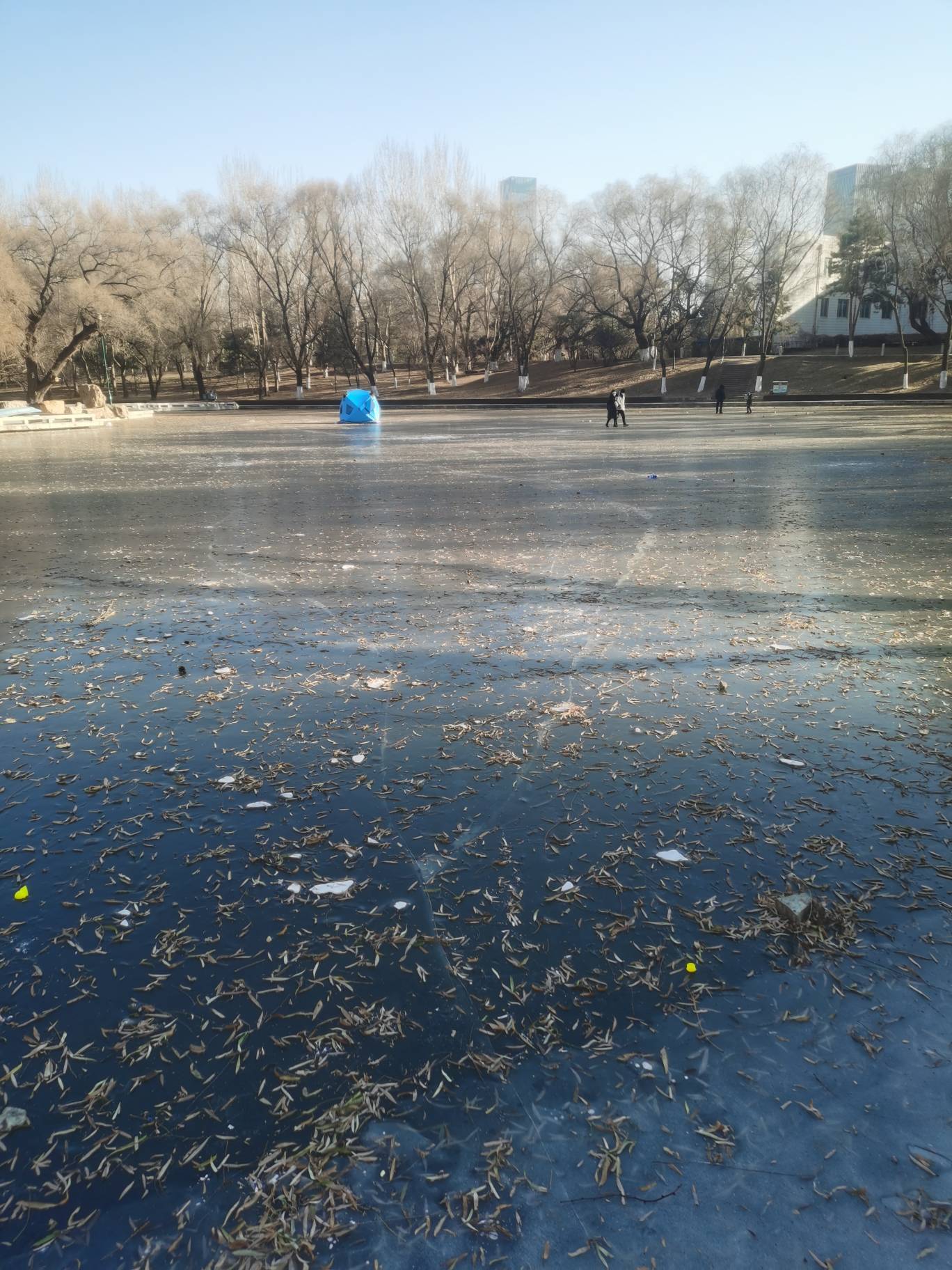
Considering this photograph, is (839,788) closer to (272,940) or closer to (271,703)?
(272,940)

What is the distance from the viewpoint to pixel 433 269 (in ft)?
227

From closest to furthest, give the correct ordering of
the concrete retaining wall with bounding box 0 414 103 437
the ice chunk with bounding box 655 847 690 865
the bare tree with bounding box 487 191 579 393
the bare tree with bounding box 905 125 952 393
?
the ice chunk with bounding box 655 847 690 865, the concrete retaining wall with bounding box 0 414 103 437, the bare tree with bounding box 905 125 952 393, the bare tree with bounding box 487 191 579 393

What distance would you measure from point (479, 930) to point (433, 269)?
241ft

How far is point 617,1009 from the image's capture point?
9.21ft

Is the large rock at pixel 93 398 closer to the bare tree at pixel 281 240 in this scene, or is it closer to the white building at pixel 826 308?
the bare tree at pixel 281 240

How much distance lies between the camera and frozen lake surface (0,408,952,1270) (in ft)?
7.15

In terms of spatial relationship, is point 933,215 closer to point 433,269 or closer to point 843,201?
point 843,201

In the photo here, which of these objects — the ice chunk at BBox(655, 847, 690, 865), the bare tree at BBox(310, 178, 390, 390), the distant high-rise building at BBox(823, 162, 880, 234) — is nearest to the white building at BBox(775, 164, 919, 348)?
the distant high-rise building at BBox(823, 162, 880, 234)

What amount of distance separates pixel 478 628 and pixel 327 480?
1250 centimetres

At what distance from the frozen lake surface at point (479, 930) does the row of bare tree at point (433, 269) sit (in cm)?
5010

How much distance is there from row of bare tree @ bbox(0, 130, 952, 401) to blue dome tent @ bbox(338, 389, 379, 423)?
65.6ft

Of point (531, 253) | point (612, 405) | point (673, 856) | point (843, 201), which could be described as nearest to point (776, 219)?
point (843, 201)

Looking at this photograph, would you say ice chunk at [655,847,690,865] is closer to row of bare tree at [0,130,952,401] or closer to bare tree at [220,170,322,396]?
row of bare tree at [0,130,952,401]

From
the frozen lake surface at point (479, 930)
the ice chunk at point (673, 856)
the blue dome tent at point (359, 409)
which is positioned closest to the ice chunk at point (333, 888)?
the frozen lake surface at point (479, 930)
